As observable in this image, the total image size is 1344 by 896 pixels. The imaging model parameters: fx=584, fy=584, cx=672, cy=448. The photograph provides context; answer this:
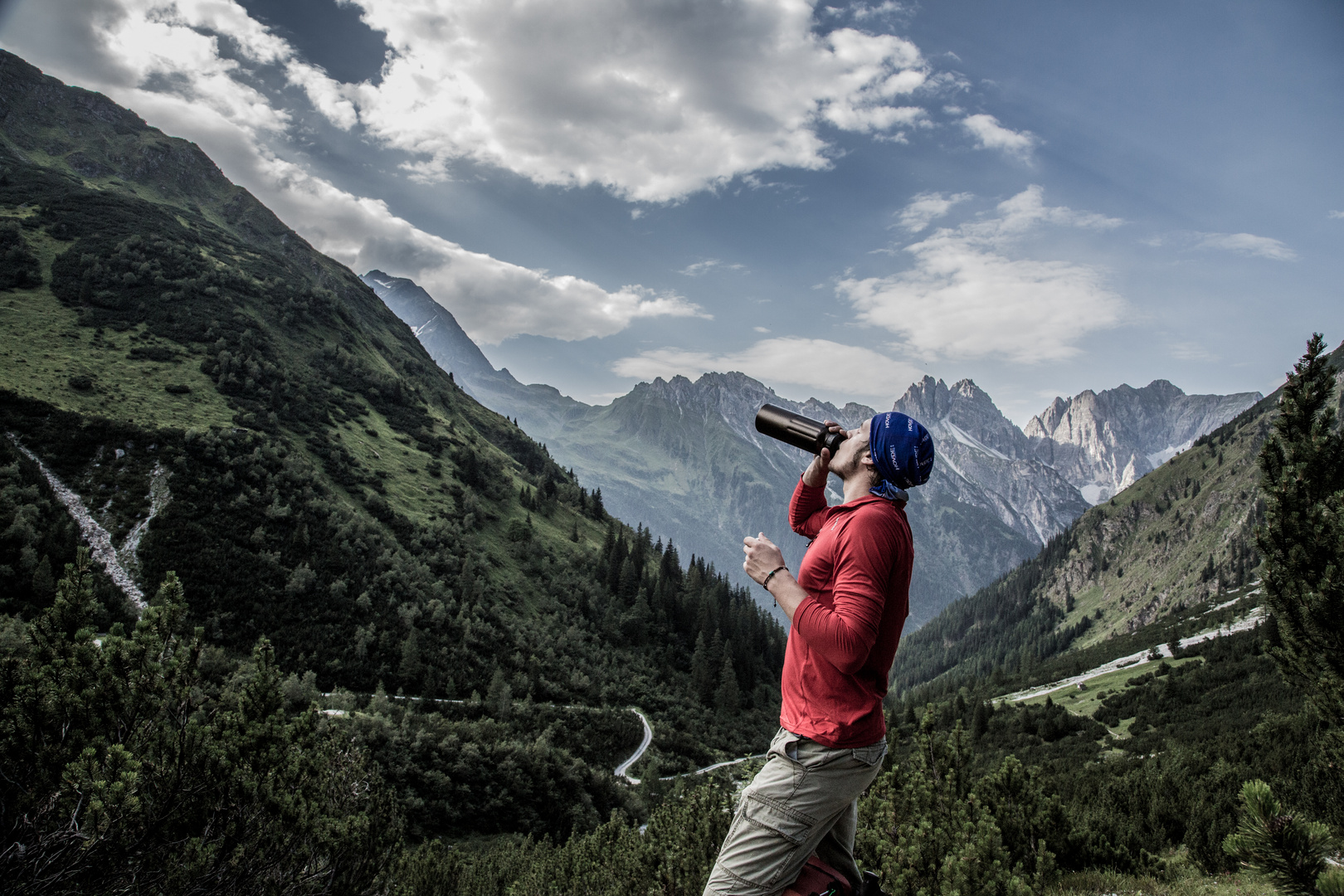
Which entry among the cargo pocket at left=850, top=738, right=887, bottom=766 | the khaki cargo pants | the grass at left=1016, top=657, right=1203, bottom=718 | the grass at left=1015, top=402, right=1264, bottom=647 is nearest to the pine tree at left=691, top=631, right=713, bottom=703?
the grass at left=1016, top=657, right=1203, bottom=718

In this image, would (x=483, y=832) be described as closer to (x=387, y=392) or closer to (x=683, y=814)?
(x=683, y=814)

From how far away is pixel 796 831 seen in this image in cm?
322

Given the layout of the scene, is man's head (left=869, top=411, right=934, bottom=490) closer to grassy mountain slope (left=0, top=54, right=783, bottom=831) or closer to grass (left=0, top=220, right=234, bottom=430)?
grassy mountain slope (left=0, top=54, right=783, bottom=831)

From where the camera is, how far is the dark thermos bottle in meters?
3.90

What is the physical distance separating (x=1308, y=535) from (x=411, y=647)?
63346mm

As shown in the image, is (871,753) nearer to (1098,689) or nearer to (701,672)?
(701,672)

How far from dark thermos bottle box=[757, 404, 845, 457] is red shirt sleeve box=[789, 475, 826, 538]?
46cm

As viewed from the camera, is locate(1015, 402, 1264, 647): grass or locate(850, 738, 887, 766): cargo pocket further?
locate(1015, 402, 1264, 647): grass

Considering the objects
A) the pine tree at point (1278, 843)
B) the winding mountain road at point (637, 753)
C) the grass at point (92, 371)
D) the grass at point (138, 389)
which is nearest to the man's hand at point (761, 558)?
the pine tree at point (1278, 843)

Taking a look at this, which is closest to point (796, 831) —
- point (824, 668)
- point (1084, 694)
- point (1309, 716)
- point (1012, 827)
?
point (824, 668)

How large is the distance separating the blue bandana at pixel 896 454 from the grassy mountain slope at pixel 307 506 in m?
34.7

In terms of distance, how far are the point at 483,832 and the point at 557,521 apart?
8065 centimetres

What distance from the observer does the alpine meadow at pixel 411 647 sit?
6.43m

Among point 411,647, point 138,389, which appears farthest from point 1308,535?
point 138,389
